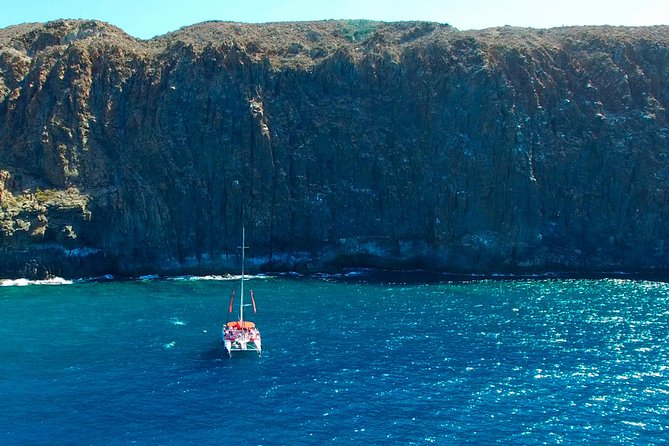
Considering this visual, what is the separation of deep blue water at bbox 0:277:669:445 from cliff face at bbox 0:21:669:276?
17759 mm

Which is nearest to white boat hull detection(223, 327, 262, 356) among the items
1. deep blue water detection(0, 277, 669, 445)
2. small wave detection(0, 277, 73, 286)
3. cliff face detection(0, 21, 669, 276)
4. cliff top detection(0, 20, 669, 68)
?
deep blue water detection(0, 277, 669, 445)

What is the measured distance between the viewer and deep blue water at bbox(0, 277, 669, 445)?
4616 cm

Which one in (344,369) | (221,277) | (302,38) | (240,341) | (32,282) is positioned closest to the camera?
(344,369)

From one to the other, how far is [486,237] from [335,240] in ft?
89.0

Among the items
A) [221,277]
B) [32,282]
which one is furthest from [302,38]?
[32,282]

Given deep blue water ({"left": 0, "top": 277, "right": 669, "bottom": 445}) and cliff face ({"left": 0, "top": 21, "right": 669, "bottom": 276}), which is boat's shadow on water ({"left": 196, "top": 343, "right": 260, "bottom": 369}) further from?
cliff face ({"left": 0, "top": 21, "right": 669, "bottom": 276})

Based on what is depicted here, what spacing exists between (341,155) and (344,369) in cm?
6288

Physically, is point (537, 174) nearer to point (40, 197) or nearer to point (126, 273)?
point (126, 273)

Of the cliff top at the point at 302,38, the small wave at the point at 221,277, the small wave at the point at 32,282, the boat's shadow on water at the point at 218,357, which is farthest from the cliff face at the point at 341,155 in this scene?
the boat's shadow on water at the point at 218,357

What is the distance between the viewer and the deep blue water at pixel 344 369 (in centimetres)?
4616

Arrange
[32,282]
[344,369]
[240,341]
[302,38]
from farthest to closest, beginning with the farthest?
1. [302,38]
2. [32,282]
3. [240,341]
4. [344,369]

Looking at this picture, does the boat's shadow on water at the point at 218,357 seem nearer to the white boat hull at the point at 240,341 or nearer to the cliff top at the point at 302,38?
the white boat hull at the point at 240,341

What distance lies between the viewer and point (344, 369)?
58.3 metres

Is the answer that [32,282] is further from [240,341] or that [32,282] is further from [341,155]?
[341,155]
